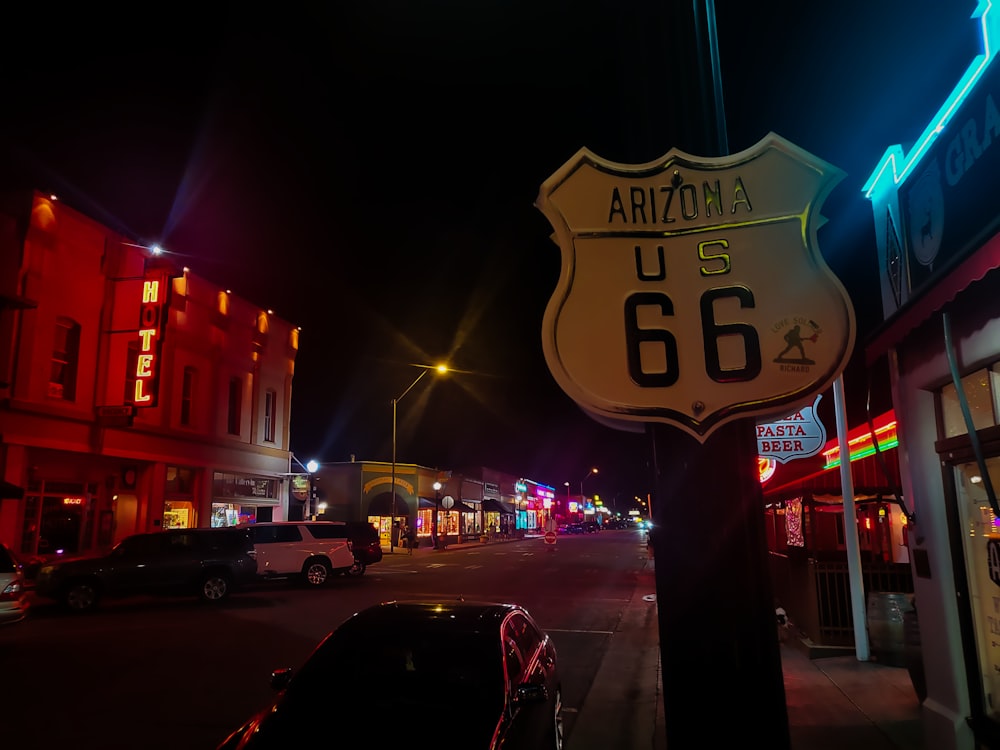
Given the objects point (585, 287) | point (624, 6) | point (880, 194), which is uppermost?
point (880, 194)

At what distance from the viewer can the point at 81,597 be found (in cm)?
1516

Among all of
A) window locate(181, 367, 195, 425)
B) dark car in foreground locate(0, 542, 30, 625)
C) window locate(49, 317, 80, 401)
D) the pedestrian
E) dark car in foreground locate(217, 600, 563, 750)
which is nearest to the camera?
dark car in foreground locate(217, 600, 563, 750)

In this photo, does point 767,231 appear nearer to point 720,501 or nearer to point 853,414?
point 720,501

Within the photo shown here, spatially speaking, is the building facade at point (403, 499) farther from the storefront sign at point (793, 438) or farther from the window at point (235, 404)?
the storefront sign at point (793, 438)

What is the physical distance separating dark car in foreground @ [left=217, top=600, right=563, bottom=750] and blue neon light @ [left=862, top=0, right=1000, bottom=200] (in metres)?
4.48

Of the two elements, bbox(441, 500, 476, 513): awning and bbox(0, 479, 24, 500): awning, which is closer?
bbox(0, 479, 24, 500): awning

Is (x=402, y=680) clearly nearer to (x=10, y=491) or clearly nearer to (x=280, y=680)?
(x=280, y=680)

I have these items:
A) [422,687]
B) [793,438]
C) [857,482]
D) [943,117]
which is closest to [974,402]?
[943,117]

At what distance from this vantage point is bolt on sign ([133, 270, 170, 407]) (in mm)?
21891

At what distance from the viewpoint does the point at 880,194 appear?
18.9 ft

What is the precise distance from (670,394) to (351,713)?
347 cm

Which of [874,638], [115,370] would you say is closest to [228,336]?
[115,370]

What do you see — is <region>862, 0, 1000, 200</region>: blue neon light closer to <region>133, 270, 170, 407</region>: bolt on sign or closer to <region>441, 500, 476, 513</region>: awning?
<region>133, 270, 170, 407</region>: bolt on sign

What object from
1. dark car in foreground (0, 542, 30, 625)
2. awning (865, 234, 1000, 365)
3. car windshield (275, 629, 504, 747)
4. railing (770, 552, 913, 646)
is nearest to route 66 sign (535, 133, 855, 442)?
awning (865, 234, 1000, 365)
